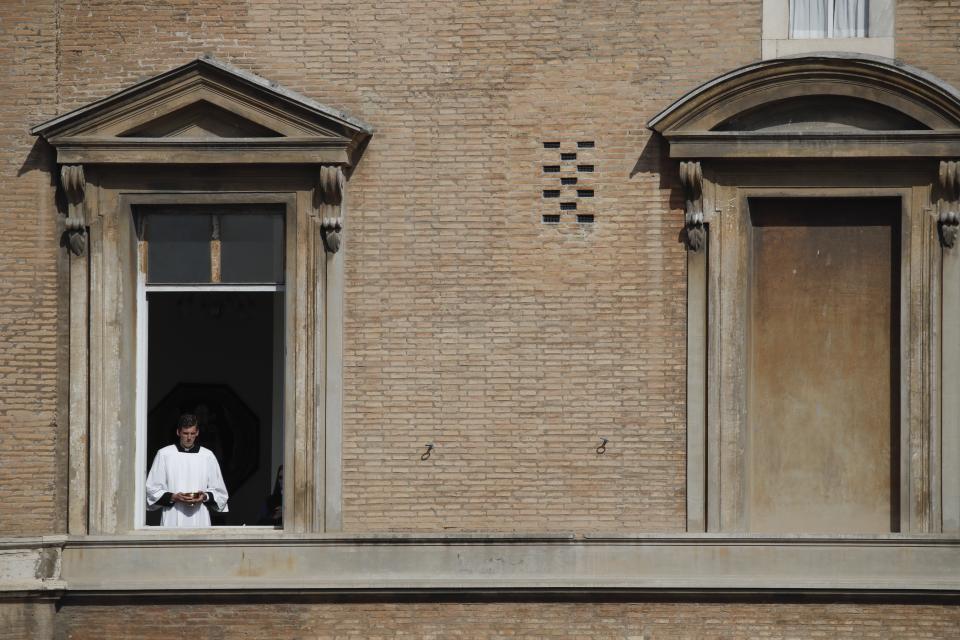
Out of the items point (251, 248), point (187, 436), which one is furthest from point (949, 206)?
point (187, 436)

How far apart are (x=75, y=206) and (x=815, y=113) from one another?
682 centimetres

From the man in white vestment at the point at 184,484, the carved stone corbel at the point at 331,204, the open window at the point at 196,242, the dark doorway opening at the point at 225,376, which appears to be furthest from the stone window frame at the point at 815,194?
the dark doorway opening at the point at 225,376

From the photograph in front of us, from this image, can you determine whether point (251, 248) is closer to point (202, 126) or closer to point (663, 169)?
point (202, 126)

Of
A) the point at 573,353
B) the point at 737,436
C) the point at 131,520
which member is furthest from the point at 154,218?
the point at 737,436

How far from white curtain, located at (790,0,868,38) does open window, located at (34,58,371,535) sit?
417 centimetres

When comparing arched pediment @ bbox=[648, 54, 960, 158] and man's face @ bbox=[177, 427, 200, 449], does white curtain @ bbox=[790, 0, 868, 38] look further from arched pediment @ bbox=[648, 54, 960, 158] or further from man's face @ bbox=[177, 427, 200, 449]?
man's face @ bbox=[177, 427, 200, 449]

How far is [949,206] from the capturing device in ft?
47.8

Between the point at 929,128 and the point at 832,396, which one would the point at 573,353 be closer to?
the point at 832,396

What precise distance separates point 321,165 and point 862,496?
580 cm

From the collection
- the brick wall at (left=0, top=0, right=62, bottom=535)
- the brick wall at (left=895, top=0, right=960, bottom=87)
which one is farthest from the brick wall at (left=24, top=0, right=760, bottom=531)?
the brick wall at (left=0, top=0, right=62, bottom=535)

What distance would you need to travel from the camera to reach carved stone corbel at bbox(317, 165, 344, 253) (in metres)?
14.8

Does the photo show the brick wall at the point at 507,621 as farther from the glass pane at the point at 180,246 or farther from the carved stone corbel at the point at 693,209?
the carved stone corbel at the point at 693,209

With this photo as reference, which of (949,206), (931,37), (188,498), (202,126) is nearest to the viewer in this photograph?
(949,206)

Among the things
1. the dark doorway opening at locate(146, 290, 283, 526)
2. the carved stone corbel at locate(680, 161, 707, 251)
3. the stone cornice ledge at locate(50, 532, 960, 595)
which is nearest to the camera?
the stone cornice ledge at locate(50, 532, 960, 595)
